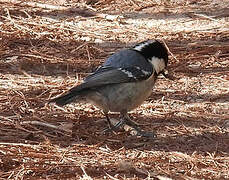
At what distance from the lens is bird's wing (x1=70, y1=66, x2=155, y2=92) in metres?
4.85

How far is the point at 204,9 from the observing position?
27.4 feet

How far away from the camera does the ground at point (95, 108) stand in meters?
4.27

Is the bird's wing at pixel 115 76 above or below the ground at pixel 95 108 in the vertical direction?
above

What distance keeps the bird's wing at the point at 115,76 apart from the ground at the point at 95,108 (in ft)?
1.33

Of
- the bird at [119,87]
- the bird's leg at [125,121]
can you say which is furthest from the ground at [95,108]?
the bird at [119,87]

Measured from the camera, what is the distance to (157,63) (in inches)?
202

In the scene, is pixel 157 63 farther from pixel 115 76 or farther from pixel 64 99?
pixel 64 99

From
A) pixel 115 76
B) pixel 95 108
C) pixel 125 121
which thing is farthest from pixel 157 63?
pixel 95 108

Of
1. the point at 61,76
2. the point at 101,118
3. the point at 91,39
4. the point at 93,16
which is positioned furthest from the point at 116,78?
the point at 93,16

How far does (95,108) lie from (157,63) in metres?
0.77

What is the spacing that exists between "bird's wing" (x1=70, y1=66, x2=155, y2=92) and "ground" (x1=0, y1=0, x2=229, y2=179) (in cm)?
41

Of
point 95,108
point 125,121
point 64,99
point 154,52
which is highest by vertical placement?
point 154,52

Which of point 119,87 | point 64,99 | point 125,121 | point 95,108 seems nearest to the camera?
point 64,99

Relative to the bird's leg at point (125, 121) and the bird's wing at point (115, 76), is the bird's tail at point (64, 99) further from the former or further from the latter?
the bird's leg at point (125, 121)
